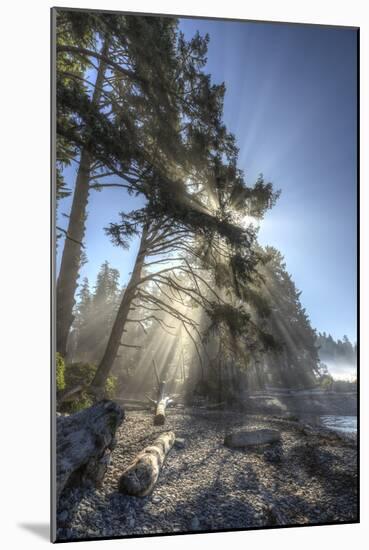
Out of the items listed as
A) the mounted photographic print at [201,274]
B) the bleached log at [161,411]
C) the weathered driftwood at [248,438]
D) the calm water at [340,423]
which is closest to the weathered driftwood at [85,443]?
the mounted photographic print at [201,274]

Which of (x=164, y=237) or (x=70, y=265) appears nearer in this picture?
(x=70, y=265)

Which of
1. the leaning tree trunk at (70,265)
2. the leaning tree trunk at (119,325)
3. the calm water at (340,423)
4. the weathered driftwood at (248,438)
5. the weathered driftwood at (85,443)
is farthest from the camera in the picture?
the calm water at (340,423)

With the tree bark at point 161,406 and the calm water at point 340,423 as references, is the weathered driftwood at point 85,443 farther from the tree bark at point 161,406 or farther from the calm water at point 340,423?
the calm water at point 340,423

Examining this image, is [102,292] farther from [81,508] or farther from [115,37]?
[115,37]

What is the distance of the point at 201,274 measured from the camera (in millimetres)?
5582

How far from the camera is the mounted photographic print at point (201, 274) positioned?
5.06m

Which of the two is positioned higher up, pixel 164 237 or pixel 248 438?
pixel 164 237

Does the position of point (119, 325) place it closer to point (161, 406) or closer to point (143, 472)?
point (161, 406)

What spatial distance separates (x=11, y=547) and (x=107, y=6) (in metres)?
5.14

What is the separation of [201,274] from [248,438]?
5.57 feet

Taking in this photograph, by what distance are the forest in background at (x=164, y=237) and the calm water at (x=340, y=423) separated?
1.37ft

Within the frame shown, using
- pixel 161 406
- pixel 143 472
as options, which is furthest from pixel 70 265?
pixel 143 472

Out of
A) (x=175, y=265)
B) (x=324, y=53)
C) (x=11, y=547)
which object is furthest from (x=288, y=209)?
(x=11, y=547)

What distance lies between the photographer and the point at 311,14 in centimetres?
593
